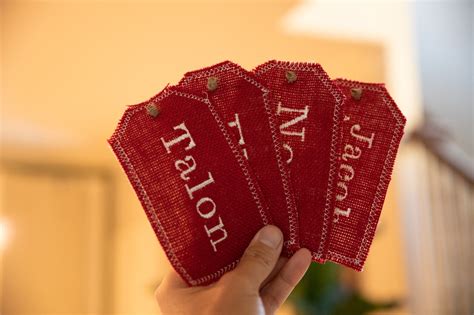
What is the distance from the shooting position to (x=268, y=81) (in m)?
0.76

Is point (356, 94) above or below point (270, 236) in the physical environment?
above

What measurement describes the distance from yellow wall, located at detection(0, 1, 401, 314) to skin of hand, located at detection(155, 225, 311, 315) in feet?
5.83

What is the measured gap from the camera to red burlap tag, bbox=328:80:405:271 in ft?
2.53

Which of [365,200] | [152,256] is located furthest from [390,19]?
[152,256]

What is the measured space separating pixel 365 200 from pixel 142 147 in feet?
1.01

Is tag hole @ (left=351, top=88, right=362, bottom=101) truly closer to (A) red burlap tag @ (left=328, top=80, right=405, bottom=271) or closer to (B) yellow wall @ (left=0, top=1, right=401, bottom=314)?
(A) red burlap tag @ (left=328, top=80, right=405, bottom=271)

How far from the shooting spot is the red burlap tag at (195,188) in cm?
73

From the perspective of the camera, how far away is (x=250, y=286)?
66 centimetres

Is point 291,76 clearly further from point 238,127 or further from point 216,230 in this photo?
point 216,230

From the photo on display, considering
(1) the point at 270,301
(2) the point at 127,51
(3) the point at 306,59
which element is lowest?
(3) the point at 306,59

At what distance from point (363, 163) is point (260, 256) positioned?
0.67 feet

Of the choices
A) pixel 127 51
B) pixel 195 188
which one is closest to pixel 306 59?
pixel 127 51

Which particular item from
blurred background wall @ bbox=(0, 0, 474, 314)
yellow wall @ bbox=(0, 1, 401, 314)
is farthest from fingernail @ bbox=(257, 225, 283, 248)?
yellow wall @ bbox=(0, 1, 401, 314)

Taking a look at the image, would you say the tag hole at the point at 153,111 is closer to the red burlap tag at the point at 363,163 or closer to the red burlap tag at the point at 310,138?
the red burlap tag at the point at 310,138
